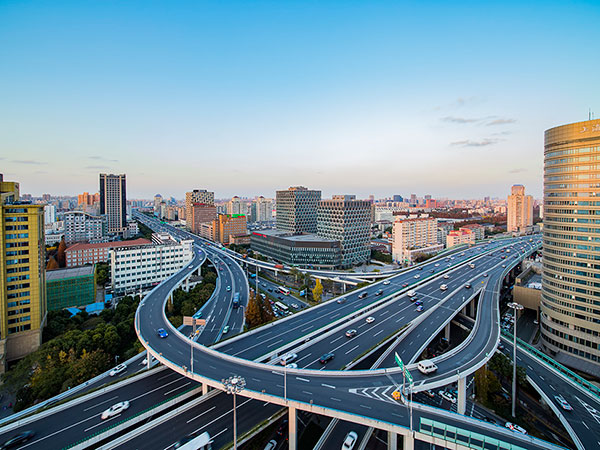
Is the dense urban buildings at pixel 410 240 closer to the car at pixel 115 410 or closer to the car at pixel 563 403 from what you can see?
the car at pixel 563 403

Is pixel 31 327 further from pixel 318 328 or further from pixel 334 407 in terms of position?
pixel 334 407

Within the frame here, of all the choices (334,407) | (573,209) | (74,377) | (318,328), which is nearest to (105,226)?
(74,377)

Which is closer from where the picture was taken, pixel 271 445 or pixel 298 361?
pixel 271 445

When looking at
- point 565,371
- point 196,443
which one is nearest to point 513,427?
point 565,371

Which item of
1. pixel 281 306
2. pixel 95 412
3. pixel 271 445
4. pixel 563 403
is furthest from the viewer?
pixel 281 306

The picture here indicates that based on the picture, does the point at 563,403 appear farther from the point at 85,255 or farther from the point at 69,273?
the point at 85,255

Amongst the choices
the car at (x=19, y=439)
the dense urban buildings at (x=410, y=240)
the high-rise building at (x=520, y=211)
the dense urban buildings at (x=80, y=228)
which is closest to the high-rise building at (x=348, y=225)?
the dense urban buildings at (x=410, y=240)
